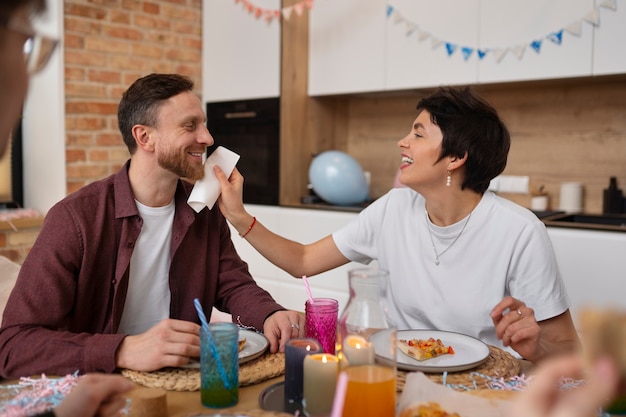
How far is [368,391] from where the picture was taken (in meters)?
0.93

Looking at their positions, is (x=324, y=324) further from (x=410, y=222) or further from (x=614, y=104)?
(x=614, y=104)

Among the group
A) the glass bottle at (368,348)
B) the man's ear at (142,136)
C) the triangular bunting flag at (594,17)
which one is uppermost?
the triangular bunting flag at (594,17)

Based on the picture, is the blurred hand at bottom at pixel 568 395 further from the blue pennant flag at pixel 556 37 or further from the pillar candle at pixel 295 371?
the blue pennant flag at pixel 556 37

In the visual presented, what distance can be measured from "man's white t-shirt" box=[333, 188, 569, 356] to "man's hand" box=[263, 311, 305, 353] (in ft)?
1.09

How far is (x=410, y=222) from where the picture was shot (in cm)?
190

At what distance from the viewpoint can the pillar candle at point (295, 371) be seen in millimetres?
1072

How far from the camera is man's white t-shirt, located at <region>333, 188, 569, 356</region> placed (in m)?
1.62

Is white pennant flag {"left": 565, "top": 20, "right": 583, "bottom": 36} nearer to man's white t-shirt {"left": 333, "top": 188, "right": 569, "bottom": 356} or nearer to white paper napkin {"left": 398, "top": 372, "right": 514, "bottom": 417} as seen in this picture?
man's white t-shirt {"left": 333, "top": 188, "right": 569, "bottom": 356}

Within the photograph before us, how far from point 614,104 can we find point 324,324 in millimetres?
2527

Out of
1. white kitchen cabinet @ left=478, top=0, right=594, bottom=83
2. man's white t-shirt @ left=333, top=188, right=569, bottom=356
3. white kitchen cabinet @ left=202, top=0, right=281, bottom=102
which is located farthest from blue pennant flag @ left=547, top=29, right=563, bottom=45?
white kitchen cabinet @ left=202, top=0, right=281, bottom=102

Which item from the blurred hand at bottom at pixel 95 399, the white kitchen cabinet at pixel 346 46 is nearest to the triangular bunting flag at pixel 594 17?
the white kitchen cabinet at pixel 346 46

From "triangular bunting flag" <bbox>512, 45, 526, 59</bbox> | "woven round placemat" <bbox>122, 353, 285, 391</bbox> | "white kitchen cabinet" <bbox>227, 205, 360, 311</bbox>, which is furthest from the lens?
"white kitchen cabinet" <bbox>227, 205, 360, 311</bbox>

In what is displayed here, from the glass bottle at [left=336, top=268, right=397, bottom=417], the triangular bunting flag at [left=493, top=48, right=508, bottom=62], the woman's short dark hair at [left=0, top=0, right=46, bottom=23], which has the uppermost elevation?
the triangular bunting flag at [left=493, top=48, right=508, bottom=62]

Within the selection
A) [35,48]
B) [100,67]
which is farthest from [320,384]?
[100,67]
